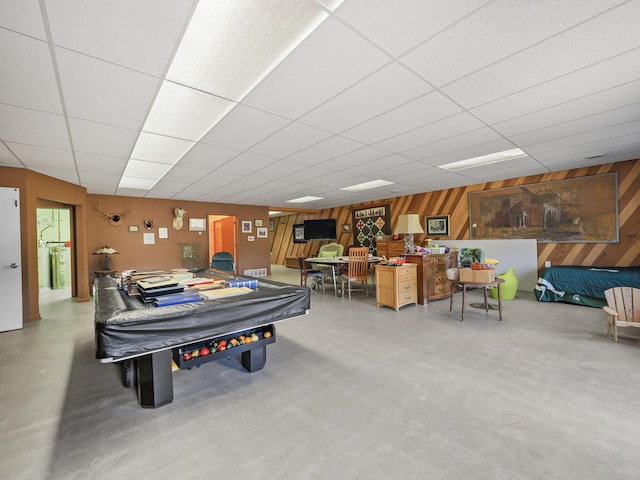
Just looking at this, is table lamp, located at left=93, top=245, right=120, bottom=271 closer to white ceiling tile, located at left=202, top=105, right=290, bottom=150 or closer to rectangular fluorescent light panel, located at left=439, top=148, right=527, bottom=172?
white ceiling tile, located at left=202, top=105, right=290, bottom=150

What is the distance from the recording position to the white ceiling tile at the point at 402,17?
1.50 metres

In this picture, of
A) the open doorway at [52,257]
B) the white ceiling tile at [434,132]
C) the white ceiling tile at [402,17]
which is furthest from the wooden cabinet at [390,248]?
the open doorway at [52,257]

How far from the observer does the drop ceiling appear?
1.57 meters

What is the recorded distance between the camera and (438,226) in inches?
295

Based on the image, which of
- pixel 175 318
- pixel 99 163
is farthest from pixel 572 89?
pixel 99 163

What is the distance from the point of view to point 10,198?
414 centimetres

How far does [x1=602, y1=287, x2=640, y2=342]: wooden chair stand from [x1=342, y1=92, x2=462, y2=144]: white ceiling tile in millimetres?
2892

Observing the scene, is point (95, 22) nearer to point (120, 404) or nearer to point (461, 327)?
point (120, 404)

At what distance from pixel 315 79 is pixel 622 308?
4.29m

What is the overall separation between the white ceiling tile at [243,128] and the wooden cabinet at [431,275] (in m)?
3.52

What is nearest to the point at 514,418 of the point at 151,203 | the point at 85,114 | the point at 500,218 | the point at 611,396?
the point at 611,396

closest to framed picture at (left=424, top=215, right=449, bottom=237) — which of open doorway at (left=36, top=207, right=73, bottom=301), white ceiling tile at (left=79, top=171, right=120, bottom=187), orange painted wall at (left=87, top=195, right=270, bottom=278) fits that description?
orange painted wall at (left=87, top=195, right=270, bottom=278)

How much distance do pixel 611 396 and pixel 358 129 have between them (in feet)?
10.6

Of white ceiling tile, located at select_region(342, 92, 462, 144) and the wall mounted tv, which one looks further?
the wall mounted tv
